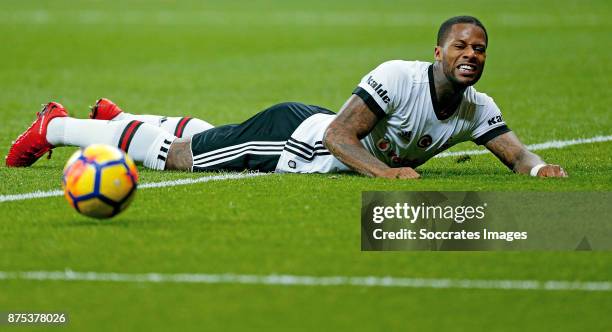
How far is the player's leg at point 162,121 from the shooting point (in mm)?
10337

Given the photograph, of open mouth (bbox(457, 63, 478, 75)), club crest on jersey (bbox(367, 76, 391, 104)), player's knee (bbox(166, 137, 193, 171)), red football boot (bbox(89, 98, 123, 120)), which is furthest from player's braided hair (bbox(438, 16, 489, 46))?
red football boot (bbox(89, 98, 123, 120))

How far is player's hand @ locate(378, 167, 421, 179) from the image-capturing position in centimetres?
878

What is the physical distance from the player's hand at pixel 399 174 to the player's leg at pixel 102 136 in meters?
1.91

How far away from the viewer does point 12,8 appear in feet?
129

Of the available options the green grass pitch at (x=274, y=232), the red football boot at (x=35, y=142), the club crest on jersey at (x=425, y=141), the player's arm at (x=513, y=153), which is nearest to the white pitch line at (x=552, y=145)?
the green grass pitch at (x=274, y=232)

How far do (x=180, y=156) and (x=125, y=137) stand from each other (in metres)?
0.44

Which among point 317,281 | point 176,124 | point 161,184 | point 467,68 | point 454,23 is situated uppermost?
point 454,23

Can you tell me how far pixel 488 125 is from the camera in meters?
9.32

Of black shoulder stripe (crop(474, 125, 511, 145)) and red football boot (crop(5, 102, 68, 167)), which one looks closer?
black shoulder stripe (crop(474, 125, 511, 145))

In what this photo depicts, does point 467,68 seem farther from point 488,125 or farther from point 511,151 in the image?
point 511,151

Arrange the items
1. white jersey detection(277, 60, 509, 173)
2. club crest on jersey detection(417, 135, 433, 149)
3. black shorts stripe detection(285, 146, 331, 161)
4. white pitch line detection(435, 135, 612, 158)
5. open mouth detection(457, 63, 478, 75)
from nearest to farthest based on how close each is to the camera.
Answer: open mouth detection(457, 63, 478, 75), white jersey detection(277, 60, 509, 173), club crest on jersey detection(417, 135, 433, 149), black shorts stripe detection(285, 146, 331, 161), white pitch line detection(435, 135, 612, 158)

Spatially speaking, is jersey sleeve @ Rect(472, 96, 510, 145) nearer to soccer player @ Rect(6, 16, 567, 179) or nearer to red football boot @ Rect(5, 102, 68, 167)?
soccer player @ Rect(6, 16, 567, 179)

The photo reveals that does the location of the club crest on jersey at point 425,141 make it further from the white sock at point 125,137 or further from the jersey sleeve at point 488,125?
the white sock at point 125,137

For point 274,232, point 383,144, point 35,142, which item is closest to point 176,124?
point 35,142
